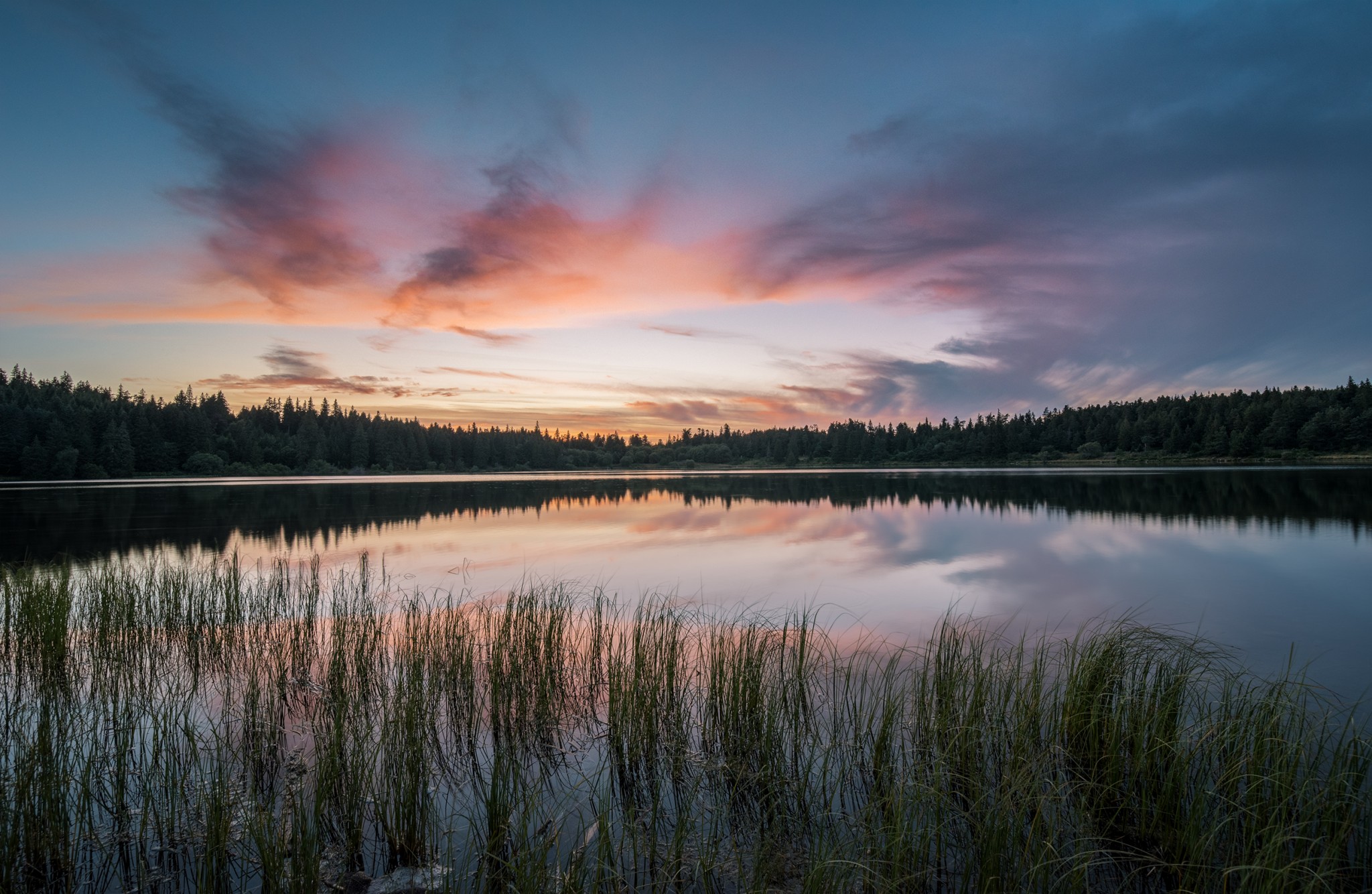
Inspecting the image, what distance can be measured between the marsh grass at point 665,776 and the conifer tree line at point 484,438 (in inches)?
4498

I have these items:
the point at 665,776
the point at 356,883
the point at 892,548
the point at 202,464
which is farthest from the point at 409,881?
the point at 202,464

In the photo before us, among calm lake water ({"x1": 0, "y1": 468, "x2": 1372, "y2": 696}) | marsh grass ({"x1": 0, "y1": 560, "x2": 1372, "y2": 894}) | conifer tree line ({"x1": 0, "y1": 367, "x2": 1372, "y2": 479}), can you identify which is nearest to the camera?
marsh grass ({"x1": 0, "y1": 560, "x2": 1372, "y2": 894})

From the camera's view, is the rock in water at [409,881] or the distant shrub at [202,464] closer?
the rock in water at [409,881]

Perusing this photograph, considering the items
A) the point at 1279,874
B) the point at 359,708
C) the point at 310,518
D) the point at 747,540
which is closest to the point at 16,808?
the point at 359,708

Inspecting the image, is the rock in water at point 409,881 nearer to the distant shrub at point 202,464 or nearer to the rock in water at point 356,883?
the rock in water at point 356,883

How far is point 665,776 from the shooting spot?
5.97m

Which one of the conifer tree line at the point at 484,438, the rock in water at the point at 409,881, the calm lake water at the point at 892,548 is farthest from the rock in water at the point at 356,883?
the conifer tree line at the point at 484,438

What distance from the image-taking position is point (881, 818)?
187 inches

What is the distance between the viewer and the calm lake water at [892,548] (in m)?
13.5

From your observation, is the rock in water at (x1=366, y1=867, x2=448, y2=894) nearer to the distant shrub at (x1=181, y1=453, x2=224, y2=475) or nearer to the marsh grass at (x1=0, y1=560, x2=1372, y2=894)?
the marsh grass at (x1=0, y1=560, x2=1372, y2=894)

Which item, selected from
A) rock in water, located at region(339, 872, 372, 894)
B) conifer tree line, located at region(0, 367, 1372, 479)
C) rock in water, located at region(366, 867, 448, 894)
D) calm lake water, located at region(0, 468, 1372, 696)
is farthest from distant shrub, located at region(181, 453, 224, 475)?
rock in water, located at region(366, 867, 448, 894)

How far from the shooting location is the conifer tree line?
304ft

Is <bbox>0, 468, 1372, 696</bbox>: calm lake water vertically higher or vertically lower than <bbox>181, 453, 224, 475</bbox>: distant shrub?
lower

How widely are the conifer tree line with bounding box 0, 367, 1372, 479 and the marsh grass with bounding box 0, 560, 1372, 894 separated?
114249 mm
